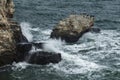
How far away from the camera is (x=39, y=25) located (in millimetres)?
75500

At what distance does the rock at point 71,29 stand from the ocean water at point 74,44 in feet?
3.80

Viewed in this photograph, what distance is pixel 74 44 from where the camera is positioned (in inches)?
2554

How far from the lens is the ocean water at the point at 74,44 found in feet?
171

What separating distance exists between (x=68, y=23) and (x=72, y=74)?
17297mm

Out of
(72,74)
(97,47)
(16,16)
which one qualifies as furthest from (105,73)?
(16,16)

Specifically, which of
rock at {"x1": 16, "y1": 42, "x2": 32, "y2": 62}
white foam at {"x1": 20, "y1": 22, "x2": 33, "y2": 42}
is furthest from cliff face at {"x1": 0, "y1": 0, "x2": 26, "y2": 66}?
white foam at {"x1": 20, "y1": 22, "x2": 33, "y2": 42}

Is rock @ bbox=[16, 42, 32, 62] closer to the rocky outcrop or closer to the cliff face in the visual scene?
the rocky outcrop

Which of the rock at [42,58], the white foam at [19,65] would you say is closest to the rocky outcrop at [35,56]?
the rock at [42,58]

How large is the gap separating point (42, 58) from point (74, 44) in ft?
36.6

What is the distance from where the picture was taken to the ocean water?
171ft

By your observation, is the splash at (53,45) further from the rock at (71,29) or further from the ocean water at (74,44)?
the rock at (71,29)

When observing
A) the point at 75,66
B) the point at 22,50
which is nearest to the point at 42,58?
the point at 22,50

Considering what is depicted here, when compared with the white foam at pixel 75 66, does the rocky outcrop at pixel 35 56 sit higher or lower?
higher

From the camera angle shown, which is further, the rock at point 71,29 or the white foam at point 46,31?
the white foam at point 46,31
